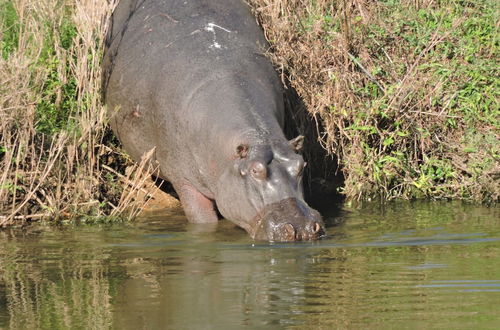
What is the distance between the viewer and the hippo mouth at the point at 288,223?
7262 millimetres

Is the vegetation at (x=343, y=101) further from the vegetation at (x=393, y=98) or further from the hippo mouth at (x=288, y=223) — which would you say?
the hippo mouth at (x=288, y=223)

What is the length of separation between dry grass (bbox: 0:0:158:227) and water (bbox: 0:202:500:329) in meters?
0.37

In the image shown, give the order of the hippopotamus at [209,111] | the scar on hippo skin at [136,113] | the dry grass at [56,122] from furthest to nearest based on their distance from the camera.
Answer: the scar on hippo skin at [136,113]
the dry grass at [56,122]
the hippopotamus at [209,111]

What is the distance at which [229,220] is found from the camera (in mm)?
8047

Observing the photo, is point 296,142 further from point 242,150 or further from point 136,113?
point 136,113

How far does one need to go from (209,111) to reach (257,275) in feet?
7.18

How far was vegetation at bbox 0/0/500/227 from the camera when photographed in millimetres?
8602

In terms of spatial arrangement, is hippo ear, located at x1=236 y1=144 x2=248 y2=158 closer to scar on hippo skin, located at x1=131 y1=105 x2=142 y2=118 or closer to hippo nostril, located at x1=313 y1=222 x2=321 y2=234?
hippo nostril, located at x1=313 y1=222 x2=321 y2=234

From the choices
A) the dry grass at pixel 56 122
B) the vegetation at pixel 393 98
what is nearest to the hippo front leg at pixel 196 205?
the dry grass at pixel 56 122

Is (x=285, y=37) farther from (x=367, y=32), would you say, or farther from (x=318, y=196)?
(x=318, y=196)

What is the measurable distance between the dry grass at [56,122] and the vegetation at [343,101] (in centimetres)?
1

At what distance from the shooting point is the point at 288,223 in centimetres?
728

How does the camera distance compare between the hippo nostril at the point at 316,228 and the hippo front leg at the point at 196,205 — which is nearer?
the hippo nostril at the point at 316,228

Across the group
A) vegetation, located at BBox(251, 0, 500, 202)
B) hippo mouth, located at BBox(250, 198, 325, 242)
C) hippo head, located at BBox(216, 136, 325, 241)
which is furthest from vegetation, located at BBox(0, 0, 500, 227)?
hippo mouth, located at BBox(250, 198, 325, 242)
